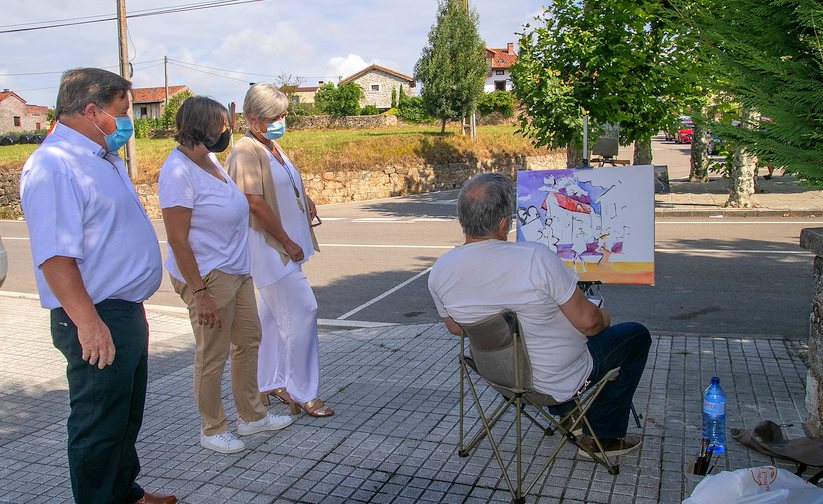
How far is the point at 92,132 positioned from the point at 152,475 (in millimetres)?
1932

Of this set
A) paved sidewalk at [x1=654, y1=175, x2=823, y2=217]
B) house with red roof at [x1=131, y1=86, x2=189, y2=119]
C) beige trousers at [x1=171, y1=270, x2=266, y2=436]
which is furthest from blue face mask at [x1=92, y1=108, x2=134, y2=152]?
house with red roof at [x1=131, y1=86, x2=189, y2=119]

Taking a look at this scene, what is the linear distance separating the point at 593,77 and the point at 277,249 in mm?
12464

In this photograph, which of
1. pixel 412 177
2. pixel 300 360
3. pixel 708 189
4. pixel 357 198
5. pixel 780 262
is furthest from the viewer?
pixel 412 177

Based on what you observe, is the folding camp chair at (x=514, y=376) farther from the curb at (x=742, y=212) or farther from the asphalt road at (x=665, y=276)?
the curb at (x=742, y=212)

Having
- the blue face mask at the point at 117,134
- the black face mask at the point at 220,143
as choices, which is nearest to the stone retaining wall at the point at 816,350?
the black face mask at the point at 220,143

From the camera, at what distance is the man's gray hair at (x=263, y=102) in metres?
4.72

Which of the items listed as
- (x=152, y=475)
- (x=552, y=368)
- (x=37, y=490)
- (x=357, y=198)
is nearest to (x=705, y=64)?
(x=552, y=368)

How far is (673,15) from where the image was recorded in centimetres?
456

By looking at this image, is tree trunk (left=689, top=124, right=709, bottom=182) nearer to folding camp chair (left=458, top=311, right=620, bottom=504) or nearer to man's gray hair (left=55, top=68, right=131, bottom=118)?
folding camp chair (left=458, top=311, right=620, bottom=504)

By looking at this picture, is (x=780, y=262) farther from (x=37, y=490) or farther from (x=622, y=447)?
(x=37, y=490)

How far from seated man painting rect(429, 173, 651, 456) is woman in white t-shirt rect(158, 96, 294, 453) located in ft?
3.88

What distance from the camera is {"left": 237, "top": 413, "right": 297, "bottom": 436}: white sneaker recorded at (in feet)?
15.0

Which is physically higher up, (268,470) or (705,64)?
(705,64)

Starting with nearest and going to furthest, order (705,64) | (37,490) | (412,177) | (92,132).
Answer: (92,132), (37,490), (705,64), (412,177)
